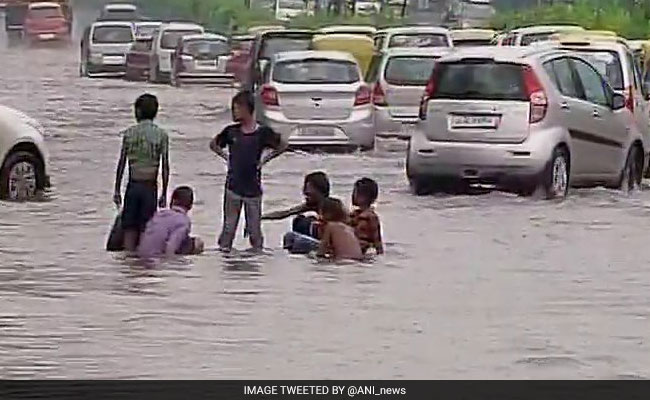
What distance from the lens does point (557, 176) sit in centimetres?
1911

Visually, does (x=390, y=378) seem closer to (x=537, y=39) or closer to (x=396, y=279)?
(x=396, y=279)

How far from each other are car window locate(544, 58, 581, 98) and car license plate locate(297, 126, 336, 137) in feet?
18.9

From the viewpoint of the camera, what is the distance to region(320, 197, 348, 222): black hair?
14.2 meters

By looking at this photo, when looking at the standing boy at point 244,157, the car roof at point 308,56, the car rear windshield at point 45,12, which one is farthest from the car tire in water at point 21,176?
the car rear windshield at point 45,12

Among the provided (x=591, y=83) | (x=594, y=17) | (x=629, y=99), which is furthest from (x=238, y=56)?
(x=591, y=83)

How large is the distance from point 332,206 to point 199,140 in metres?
14.4

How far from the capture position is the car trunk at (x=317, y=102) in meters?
25.4

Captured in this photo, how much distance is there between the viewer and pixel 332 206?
1418cm

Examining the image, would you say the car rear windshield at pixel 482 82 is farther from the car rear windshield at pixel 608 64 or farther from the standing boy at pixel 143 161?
the standing boy at pixel 143 161

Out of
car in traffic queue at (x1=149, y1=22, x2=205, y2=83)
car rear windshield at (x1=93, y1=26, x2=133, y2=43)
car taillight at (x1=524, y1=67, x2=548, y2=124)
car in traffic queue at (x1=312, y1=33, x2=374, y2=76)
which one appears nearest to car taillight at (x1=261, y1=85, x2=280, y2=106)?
car taillight at (x1=524, y1=67, x2=548, y2=124)

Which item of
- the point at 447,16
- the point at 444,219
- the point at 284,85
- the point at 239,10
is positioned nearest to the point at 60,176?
the point at 284,85

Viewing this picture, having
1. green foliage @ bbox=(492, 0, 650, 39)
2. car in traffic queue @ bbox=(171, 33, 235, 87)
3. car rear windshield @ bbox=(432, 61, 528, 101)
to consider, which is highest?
car rear windshield @ bbox=(432, 61, 528, 101)

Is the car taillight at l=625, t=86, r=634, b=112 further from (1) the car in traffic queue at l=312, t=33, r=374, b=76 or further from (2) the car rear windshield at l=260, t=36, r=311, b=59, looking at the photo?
(1) the car in traffic queue at l=312, t=33, r=374, b=76

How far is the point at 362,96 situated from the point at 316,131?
94cm
